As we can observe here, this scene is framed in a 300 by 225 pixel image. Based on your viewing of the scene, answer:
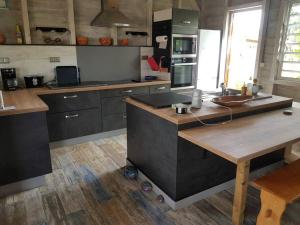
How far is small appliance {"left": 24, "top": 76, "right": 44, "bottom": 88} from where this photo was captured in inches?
128

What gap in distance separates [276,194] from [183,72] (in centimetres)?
295

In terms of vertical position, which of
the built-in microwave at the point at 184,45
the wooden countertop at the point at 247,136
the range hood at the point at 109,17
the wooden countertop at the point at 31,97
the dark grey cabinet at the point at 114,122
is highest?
the range hood at the point at 109,17

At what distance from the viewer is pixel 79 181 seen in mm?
2500

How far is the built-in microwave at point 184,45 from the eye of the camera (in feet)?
12.9

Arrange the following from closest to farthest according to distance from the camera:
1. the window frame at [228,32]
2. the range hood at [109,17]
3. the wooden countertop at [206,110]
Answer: the wooden countertop at [206,110] < the range hood at [109,17] < the window frame at [228,32]

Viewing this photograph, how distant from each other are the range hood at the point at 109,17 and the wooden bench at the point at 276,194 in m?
2.95

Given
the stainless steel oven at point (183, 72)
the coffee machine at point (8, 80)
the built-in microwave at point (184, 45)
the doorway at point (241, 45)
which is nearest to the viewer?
the coffee machine at point (8, 80)

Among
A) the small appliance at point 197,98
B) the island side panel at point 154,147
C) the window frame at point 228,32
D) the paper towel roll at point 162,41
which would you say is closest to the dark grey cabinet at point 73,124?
the island side panel at point 154,147

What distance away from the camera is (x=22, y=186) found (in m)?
2.32

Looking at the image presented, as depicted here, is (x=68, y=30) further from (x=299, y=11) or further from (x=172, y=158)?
(x=299, y=11)

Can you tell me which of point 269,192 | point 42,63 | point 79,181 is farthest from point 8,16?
point 269,192

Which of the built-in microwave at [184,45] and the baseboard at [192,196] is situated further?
the built-in microwave at [184,45]

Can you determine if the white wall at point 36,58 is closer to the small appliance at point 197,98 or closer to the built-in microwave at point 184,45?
the built-in microwave at point 184,45

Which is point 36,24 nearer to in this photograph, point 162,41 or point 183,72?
point 162,41
